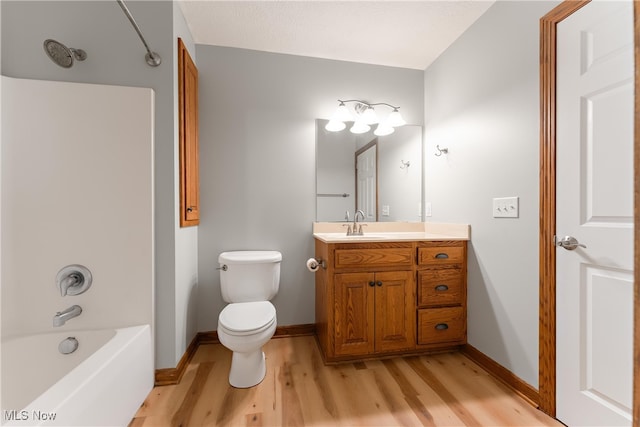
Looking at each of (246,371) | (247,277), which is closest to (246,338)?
(246,371)

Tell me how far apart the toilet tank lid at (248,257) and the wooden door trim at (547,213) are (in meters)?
1.56

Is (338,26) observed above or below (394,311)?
above

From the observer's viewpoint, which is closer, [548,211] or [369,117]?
[548,211]

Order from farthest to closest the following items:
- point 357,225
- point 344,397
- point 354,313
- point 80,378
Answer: point 357,225 → point 354,313 → point 344,397 → point 80,378

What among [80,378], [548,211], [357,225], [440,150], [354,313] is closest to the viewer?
[80,378]

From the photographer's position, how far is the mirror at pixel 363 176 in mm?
2248

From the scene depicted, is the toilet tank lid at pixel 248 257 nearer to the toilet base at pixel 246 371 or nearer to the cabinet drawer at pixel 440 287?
the toilet base at pixel 246 371

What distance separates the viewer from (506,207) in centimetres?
156

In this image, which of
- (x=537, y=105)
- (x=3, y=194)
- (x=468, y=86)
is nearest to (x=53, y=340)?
(x=3, y=194)

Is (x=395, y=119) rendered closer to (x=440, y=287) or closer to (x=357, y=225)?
(x=357, y=225)

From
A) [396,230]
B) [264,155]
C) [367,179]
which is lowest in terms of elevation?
[396,230]

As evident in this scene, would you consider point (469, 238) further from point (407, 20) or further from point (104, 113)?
point (104, 113)

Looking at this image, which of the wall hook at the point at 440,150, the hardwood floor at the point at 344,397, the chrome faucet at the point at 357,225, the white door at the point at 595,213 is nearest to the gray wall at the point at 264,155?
the chrome faucet at the point at 357,225

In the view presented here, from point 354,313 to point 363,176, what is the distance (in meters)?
1.11
